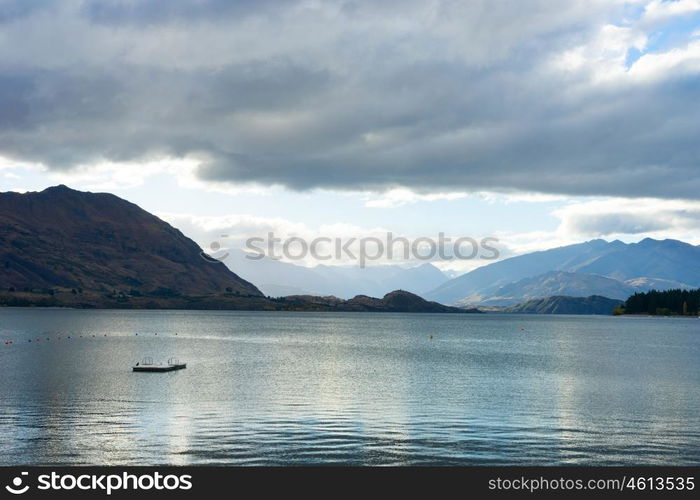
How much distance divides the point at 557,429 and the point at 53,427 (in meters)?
49.2

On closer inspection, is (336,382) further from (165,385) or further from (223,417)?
(223,417)

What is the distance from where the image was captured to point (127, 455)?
53.1 m

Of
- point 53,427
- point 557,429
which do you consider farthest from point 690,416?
point 53,427

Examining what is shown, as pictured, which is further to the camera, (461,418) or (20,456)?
(461,418)

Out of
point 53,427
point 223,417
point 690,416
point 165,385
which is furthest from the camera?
point 165,385

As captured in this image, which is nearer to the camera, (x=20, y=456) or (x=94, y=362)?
(x=20, y=456)

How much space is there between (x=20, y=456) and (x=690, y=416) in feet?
227

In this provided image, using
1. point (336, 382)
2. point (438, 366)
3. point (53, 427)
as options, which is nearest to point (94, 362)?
point (336, 382)
